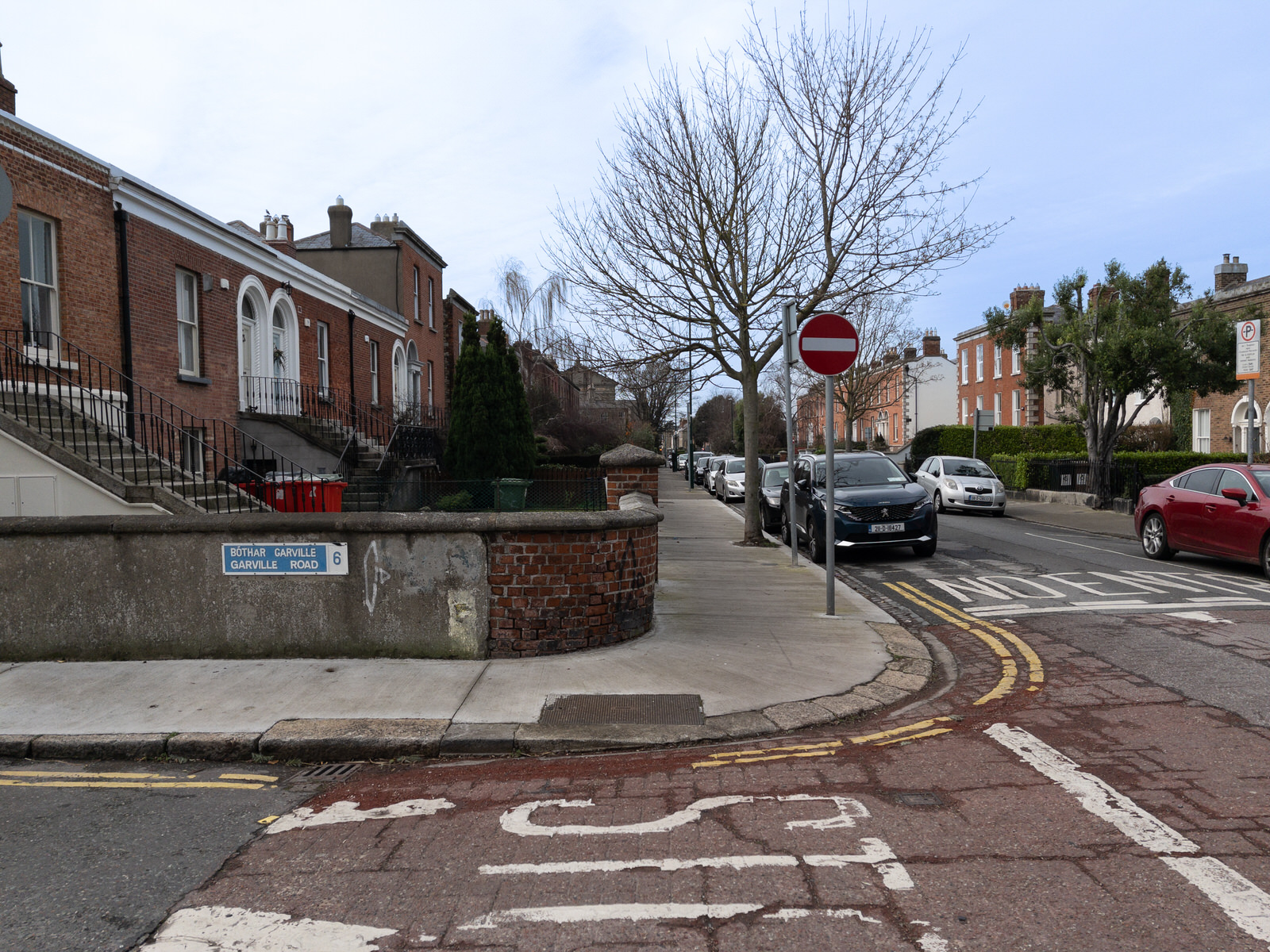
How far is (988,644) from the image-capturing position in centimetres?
761

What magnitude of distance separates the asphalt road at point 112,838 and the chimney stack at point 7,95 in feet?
41.1

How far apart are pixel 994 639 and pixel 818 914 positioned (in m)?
5.40

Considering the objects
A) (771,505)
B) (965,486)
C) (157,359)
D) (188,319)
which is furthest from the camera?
(965,486)

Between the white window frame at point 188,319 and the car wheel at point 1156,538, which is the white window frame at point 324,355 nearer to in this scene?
the white window frame at point 188,319

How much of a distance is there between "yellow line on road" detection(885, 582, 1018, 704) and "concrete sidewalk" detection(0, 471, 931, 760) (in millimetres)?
540

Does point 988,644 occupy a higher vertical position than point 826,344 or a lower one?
lower

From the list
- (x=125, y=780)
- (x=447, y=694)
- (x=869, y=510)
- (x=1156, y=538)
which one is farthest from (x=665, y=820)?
(x=1156, y=538)

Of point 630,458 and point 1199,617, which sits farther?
point 630,458

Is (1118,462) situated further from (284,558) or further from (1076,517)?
(284,558)

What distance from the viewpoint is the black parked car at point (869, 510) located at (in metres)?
12.8

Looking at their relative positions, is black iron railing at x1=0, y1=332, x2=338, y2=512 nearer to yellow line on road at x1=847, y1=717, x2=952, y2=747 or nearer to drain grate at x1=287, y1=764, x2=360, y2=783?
drain grate at x1=287, y1=764, x2=360, y2=783

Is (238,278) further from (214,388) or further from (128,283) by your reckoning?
(128,283)

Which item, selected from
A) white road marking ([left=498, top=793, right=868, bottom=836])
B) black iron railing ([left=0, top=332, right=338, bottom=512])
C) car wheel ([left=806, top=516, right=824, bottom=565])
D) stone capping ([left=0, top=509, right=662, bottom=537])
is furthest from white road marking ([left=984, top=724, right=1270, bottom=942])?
black iron railing ([left=0, top=332, right=338, bottom=512])

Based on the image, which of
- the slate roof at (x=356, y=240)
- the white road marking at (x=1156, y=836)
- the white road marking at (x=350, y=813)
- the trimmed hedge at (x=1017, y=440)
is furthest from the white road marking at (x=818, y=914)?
the trimmed hedge at (x=1017, y=440)
